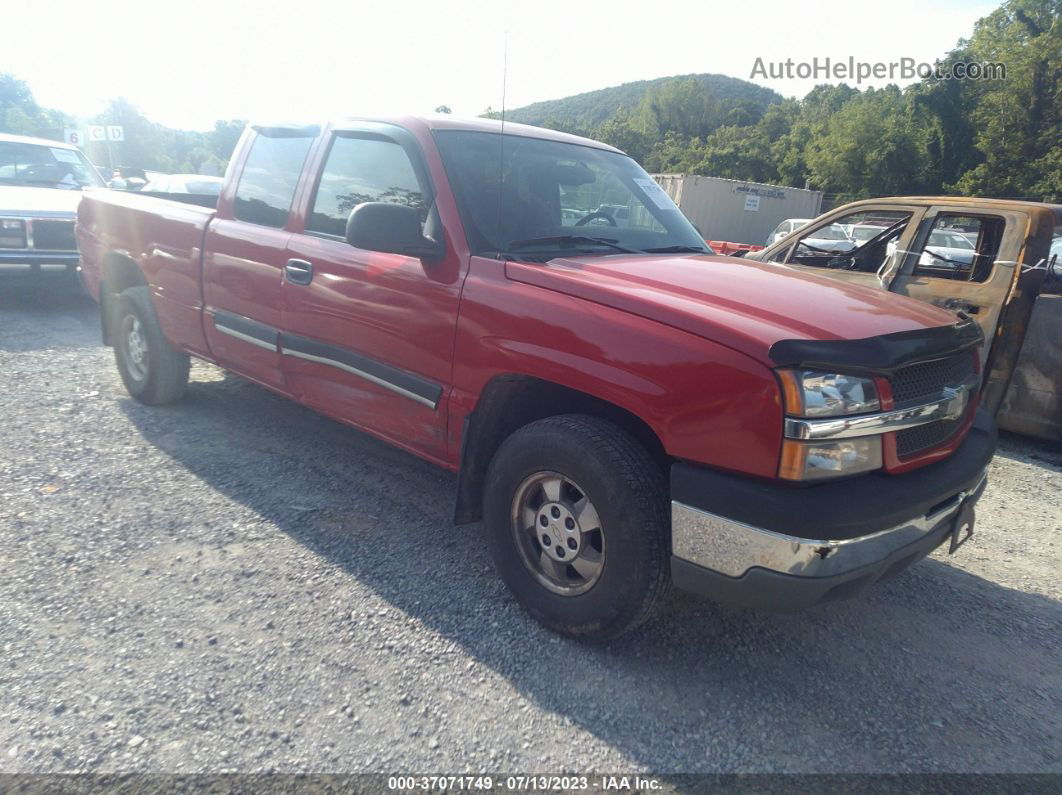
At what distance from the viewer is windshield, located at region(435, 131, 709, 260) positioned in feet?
10.3

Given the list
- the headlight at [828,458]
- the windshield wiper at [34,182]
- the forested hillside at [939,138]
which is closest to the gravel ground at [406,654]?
the headlight at [828,458]

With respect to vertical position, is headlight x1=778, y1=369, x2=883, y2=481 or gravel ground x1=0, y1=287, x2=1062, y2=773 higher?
headlight x1=778, y1=369, x2=883, y2=481

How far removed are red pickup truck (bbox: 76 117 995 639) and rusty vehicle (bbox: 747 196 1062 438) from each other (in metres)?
2.31

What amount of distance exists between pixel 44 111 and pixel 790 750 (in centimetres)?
7697

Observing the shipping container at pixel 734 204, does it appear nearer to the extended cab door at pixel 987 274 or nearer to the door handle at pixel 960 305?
the extended cab door at pixel 987 274

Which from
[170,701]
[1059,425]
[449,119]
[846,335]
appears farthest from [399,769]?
[1059,425]

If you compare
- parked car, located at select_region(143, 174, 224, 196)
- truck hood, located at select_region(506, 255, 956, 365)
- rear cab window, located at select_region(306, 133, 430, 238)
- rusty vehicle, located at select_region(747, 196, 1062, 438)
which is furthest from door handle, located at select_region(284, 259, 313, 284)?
parked car, located at select_region(143, 174, 224, 196)

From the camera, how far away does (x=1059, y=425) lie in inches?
202

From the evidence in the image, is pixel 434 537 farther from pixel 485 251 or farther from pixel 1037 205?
pixel 1037 205

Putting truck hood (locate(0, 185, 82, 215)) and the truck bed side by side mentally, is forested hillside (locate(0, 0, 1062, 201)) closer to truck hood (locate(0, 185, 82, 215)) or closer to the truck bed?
truck hood (locate(0, 185, 82, 215))

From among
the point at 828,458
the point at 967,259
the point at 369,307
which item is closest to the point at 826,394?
the point at 828,458

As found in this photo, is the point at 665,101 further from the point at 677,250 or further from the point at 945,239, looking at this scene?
the point at 677,250

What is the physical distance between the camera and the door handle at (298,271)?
3588 millimetres

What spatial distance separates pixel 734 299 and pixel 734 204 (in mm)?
28243
